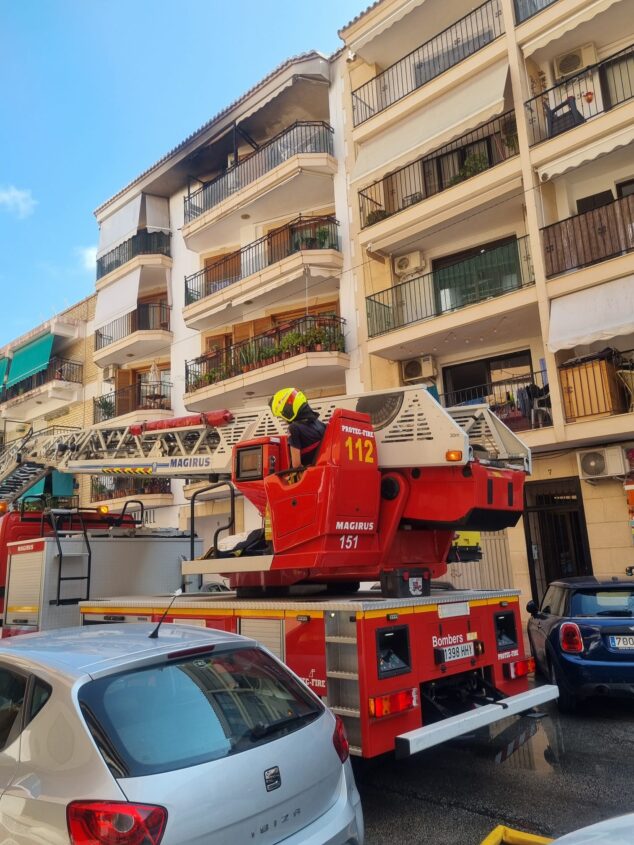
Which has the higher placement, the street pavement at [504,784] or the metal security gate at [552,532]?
the metal security gate at [552,532]

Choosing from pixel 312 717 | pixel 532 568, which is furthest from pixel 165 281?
pixel 312 717

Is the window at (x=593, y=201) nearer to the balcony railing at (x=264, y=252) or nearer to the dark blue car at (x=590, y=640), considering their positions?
the balcony railing at (x=264, y=252)

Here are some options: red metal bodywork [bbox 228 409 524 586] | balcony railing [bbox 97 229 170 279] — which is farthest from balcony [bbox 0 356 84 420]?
red metal bodywork [bbox 228 409 524 586]

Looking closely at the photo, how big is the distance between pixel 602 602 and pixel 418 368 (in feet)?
33.4

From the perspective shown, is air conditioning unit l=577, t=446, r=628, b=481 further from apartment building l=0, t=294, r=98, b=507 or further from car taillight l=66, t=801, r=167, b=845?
apartment building l=0, t=294, r=98, b=507

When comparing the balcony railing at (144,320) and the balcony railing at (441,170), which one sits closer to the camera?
the balcony railing at (441,170)

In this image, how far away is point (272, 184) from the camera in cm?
1930

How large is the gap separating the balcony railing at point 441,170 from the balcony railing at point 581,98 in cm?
72

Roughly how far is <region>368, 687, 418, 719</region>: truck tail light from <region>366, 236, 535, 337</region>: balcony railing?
11.0m

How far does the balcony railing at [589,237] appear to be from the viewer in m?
12.8

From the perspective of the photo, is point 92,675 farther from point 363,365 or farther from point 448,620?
point 363,365

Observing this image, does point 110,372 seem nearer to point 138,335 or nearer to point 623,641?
point 138,335

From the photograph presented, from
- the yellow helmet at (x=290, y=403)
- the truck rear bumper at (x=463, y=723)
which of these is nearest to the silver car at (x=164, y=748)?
the truck rear bumper at (x=463, y=723)

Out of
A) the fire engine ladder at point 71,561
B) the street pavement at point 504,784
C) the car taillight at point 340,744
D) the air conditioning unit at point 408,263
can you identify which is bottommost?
the street pavement at point 504,784
